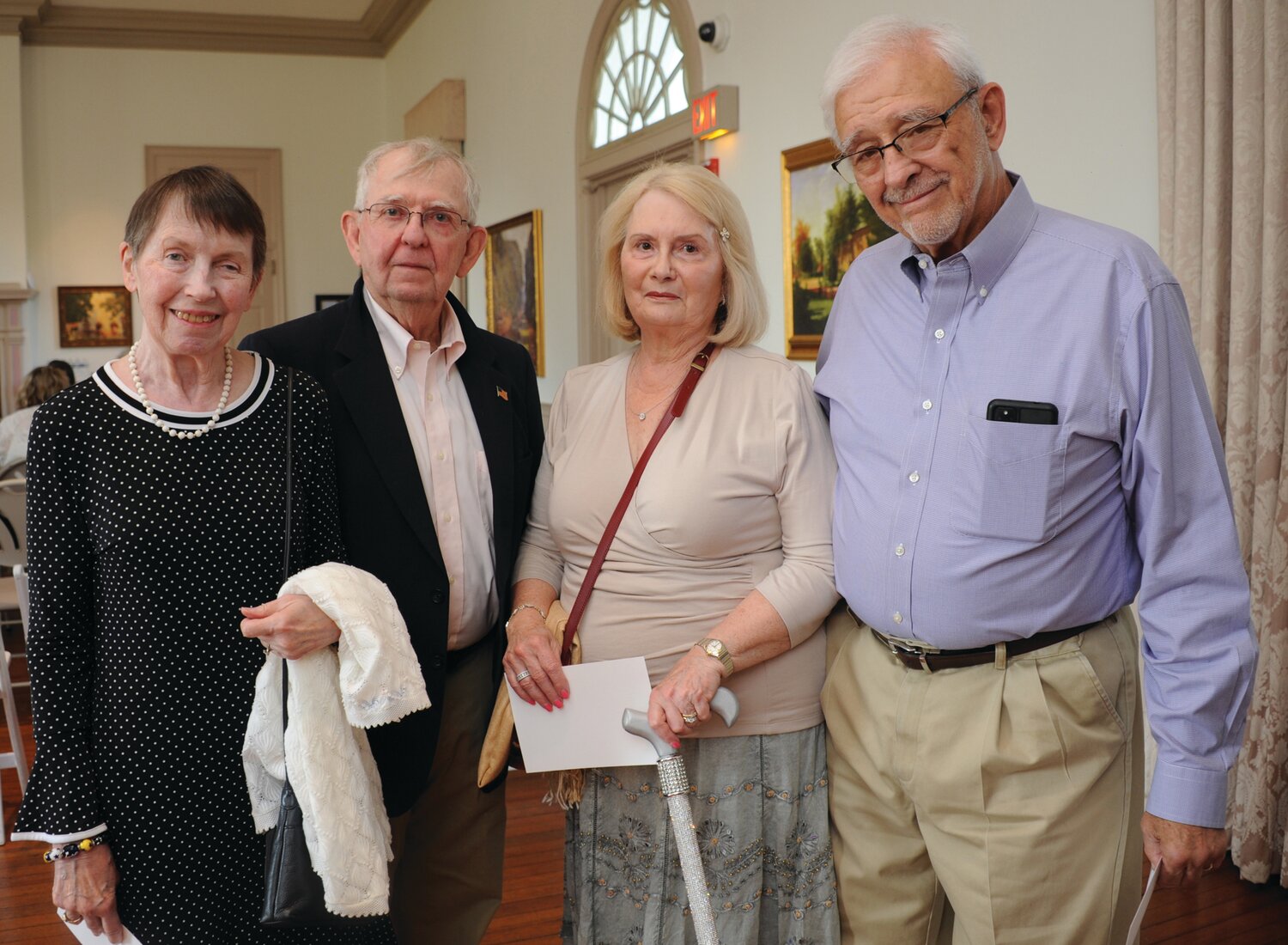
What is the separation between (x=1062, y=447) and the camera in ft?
5.80

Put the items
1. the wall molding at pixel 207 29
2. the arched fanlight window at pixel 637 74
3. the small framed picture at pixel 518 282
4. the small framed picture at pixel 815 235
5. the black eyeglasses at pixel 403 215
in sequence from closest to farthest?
the black eyeglasses at pixel 403 215
the small framed picture at pixel 815 235
the arched fanlight window at pixel 637 74
the small framed picture at pixel 518 282
the wall molding at pixel 207 29

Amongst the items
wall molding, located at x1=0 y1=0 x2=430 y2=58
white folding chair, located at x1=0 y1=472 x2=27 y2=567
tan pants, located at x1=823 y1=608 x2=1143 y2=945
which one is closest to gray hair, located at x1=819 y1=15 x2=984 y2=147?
tan pants, located at x1=823 y1=608 x2=1143 y2=945

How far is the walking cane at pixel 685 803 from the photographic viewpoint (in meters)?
1.77

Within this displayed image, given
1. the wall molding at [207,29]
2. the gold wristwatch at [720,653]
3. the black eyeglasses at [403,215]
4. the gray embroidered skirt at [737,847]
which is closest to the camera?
the gold wristwatch at [720,653]

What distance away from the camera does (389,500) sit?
87.9 inches

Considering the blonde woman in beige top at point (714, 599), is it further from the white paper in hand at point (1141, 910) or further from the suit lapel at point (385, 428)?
the white paper in hand at point (1141, 910)

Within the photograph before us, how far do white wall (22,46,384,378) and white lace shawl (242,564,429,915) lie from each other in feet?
36.0

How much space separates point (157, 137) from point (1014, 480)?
1226 centimetres

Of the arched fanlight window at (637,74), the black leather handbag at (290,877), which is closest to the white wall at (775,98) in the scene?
the arched fanlight window at (637,74)

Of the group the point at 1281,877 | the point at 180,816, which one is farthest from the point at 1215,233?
the point at 180,816

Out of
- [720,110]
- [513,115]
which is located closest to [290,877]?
[720,110]

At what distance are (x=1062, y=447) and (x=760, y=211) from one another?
4.10 metres

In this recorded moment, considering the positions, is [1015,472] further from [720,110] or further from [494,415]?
[720,110]

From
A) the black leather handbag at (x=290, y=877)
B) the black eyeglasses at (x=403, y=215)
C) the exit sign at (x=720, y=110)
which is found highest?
the exit sign at (x=720, y=110)
